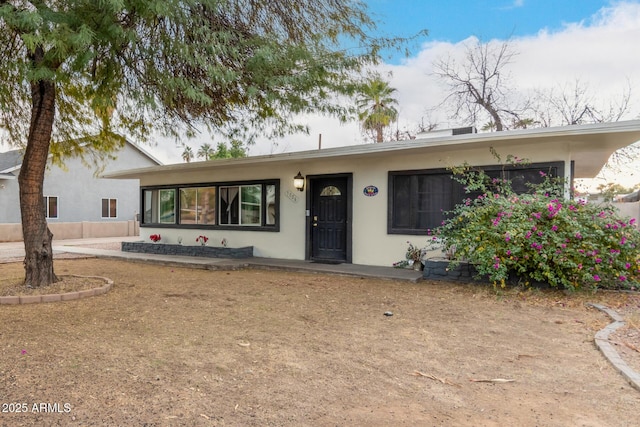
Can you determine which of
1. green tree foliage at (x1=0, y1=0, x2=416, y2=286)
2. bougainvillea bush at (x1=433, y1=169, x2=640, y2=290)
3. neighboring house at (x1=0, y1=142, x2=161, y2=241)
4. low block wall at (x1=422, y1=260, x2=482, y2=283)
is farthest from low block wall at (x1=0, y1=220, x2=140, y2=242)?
bougainvillea bush at (x1=433, y1=169, x2=640, y2=290)

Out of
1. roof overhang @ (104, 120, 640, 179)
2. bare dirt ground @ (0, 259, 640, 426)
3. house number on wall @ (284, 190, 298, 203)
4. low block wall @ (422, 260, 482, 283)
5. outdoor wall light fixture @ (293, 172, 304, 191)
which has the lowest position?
bare dirt ground @ (0, 259, 640, 426)

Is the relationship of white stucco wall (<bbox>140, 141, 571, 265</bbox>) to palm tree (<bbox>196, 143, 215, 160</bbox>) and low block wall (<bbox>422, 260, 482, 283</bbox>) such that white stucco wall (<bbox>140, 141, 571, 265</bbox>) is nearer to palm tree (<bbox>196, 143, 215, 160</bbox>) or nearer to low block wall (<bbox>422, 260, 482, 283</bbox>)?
low block wall (<bbox>422, 260, 482, 283</bbox>)

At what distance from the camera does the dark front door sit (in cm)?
898

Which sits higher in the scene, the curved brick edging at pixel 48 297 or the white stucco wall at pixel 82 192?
the white stucco wall at pixel 82 192

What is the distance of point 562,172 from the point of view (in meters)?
6.71

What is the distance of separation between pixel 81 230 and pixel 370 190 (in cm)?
1469

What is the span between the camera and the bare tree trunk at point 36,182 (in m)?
5.85

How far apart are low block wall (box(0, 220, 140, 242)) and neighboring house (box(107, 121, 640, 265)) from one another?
7124mm

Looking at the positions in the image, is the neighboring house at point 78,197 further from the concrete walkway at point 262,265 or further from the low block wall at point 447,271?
the low block wall at point 447,271

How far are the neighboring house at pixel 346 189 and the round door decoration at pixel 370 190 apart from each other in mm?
21

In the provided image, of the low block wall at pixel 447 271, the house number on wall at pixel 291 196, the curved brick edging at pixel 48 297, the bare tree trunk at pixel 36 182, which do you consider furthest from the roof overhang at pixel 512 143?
the curved brick edging at pixel 48 297

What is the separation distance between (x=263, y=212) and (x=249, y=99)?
3912 millimetres

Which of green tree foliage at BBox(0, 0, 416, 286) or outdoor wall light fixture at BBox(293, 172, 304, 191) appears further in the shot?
outdoor wall light fixture at BBox(293, 172, 304, 191)

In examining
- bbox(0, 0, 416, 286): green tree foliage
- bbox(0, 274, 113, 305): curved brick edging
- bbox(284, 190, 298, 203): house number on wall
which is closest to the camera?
bbox(0, 0, 416, 286): green tree foliage
